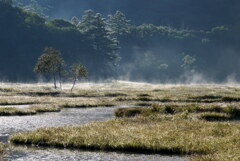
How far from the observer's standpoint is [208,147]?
22625 mm

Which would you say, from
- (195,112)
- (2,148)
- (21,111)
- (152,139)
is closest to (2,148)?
(2,148)

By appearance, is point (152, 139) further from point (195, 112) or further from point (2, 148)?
point (195, 112)

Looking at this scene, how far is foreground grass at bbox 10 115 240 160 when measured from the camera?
74.0 feet

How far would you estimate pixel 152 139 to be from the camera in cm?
2489

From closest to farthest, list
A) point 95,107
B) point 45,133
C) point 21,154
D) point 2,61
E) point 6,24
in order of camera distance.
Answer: point 21,154, point 45,133, point 95,107, point 2,61, point 6,24

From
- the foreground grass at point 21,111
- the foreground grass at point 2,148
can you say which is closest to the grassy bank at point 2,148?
the foreground grass at point 2,148

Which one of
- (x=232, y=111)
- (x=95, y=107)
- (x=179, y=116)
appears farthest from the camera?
(x=95, y=107)

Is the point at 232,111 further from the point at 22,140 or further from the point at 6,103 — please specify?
the point at 6,103

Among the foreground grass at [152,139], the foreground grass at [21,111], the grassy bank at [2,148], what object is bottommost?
the grassy bank at [2,148]

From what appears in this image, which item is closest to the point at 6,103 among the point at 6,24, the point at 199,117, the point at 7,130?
the point at 7,130

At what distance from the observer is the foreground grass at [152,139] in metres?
22.5

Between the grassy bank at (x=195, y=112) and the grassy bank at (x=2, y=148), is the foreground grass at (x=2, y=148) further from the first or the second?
the grassy bank at (x=195, y=112)

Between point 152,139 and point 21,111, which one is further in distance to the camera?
point 21,111

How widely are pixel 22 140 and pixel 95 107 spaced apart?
104 ft
